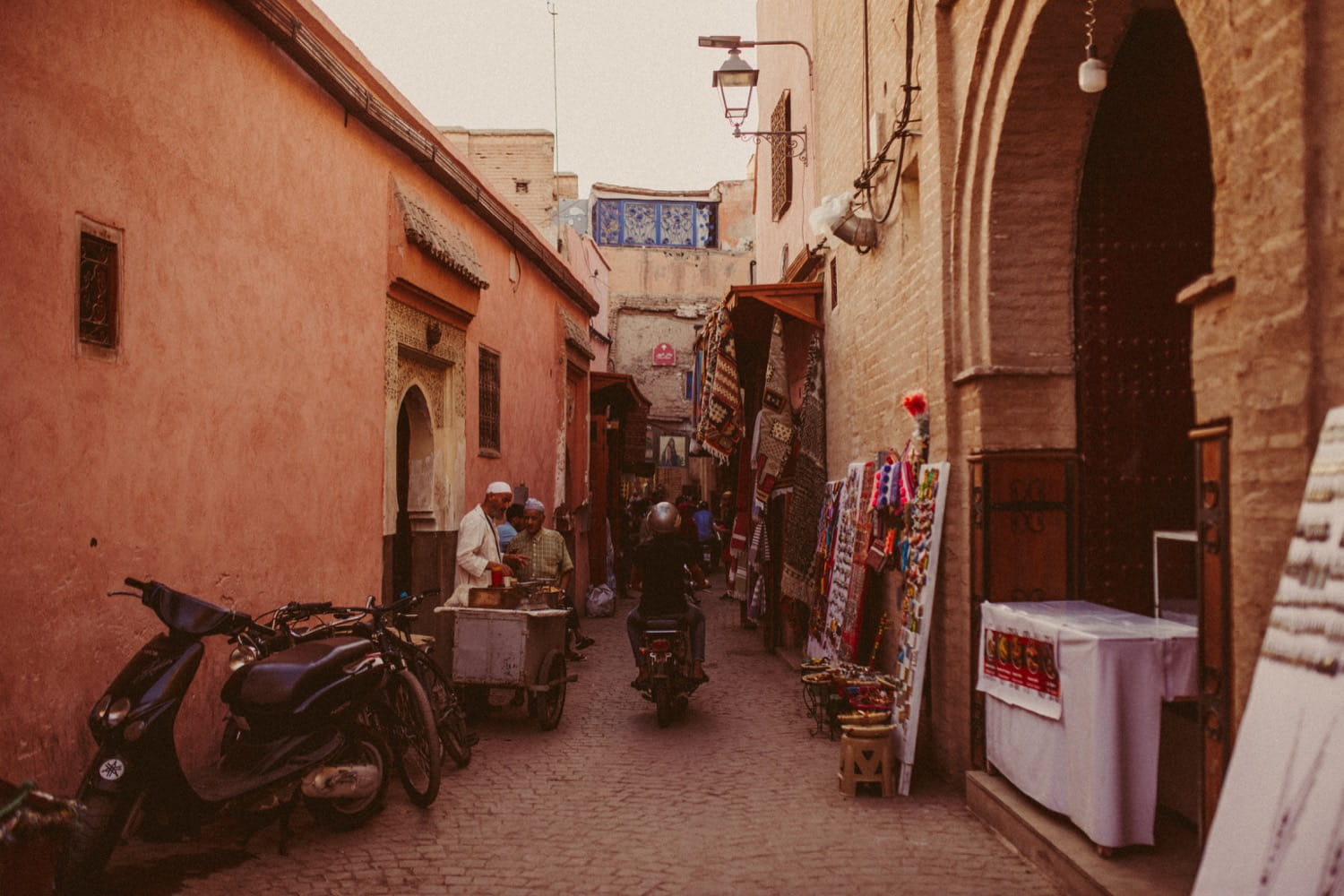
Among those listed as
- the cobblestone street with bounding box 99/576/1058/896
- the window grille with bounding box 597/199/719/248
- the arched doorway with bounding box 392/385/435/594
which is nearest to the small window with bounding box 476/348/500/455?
the arched doorway with bounding box 392/385/435/594

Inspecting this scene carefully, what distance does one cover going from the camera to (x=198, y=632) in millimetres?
4625

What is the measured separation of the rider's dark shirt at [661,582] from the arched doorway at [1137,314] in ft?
11.7

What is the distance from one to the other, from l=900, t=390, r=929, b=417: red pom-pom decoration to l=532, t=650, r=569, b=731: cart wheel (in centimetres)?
313

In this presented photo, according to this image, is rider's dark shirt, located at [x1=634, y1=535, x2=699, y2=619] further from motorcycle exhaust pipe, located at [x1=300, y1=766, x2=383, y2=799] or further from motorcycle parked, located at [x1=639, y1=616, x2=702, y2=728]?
motorcycle exhaust pipe, located at [x1=300, y1=766, x2=383, y2=799]

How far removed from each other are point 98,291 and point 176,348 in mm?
674

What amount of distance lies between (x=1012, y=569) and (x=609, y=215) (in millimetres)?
29172

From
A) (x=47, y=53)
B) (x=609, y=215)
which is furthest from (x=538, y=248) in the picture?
(x=609, y=215)

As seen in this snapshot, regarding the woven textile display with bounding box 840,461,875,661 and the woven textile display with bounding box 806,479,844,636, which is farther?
the woven textile display with bounding box 806,479,844,636

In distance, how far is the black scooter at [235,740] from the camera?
430cm

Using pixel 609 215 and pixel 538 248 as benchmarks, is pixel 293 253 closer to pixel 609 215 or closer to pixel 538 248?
pixel 538 248

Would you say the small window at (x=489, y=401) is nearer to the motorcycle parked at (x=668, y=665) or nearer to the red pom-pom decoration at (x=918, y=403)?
the motorcycle parked at (x=668, y=665)

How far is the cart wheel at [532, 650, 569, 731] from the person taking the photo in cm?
798

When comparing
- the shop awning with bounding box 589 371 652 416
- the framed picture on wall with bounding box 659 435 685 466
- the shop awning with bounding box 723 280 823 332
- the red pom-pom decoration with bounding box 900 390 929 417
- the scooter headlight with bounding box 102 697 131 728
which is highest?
the shop awning with bounding box 723 280 823 332

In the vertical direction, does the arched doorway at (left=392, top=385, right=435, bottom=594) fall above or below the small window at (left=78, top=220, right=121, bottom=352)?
below
